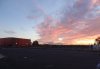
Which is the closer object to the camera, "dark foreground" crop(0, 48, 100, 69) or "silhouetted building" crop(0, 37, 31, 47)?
"dark foreground" crop(0, 48, 100, 69)

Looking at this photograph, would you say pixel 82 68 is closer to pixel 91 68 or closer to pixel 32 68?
pixel 91 68

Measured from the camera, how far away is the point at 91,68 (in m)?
25.6

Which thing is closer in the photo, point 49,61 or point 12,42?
point 49,61

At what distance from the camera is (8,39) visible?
180m

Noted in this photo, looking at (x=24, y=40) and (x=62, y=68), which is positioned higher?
(x=24, y=40)

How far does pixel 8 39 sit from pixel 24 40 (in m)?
11.6

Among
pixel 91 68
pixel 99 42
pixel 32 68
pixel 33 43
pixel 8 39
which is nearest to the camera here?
pixel 91 68

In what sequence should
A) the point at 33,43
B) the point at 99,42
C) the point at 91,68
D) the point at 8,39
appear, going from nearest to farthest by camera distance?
the point at 91,68, the point at 99,42, the point at 8,39, the point at 33,43

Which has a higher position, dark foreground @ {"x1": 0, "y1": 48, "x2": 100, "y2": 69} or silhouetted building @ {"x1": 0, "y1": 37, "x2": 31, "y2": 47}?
silhouetted building @ {"x1": 0, "y1": 37, "x2": 31, "y2": 47}

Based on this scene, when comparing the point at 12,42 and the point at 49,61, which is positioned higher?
the point at 12,42

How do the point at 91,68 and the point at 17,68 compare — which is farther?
the point at 17,68

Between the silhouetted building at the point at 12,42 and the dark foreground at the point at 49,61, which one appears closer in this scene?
the dark foreground at the point at 49,61

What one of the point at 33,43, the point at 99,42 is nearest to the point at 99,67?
the point at 99,42

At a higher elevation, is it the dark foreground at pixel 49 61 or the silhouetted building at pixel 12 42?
the silhouetted building at pixel 12 42
